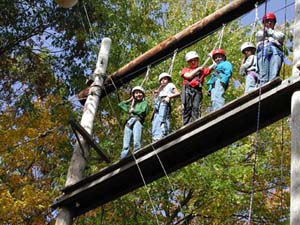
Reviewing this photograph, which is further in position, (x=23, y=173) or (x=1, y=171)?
(x=23, y=173)

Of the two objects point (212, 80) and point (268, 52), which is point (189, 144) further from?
point (268, 52)

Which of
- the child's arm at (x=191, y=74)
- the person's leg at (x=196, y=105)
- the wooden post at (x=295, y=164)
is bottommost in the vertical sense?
the wooden post at (x=295, y=164)

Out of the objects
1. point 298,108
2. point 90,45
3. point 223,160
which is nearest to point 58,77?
point 90,45

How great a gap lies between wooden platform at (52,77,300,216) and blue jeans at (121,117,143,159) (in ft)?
1.46

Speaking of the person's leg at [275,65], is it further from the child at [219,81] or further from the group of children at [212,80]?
the child at [219,81]

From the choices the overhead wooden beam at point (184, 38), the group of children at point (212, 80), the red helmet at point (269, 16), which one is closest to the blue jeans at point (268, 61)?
the group of children at point (212, 80)

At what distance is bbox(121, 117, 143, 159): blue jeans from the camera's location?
654 cm

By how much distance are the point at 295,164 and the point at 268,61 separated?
1.59 metres

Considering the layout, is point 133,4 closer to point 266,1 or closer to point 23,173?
point 23,173

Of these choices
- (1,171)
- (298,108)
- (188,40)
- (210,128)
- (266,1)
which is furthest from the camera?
(1,171)

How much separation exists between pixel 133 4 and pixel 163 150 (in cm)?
804

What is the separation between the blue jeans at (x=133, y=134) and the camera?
258 inches

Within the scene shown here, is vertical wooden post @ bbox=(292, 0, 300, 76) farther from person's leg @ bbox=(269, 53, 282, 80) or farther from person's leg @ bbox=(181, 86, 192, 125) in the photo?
person's leg @ bbox=(181, 86, 192, 125)

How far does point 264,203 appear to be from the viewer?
13117 mm
